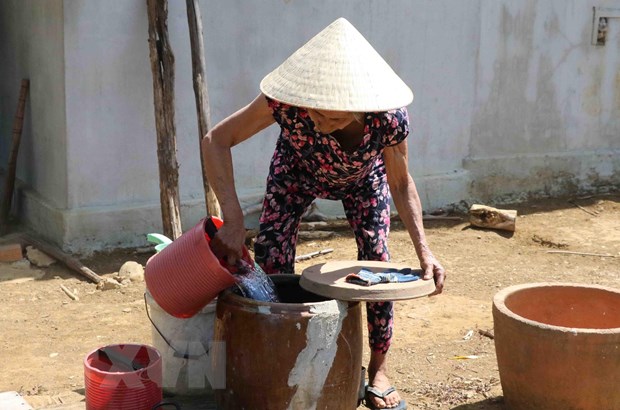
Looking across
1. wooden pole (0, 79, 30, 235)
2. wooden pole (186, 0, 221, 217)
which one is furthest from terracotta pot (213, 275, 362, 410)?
wooden pole (0, 79, 30, 235)

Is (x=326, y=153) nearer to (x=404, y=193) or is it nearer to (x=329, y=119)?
(x=329, y=119)

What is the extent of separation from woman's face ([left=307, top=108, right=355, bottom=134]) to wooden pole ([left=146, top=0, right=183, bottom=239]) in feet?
8.50

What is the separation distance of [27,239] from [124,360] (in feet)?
10.2

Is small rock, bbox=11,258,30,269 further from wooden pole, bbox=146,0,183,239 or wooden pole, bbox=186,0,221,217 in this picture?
wooden pole, bbox=186,0,221,217

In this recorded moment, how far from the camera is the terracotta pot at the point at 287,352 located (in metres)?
3.31

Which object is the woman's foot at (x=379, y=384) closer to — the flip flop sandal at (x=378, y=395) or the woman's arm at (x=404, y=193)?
the flip flop sandal at (x=378, y=395)

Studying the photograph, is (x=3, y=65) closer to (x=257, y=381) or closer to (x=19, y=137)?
(x=19, y=137)

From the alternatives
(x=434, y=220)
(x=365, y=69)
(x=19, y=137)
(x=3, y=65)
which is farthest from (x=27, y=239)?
(x=365, y=69)

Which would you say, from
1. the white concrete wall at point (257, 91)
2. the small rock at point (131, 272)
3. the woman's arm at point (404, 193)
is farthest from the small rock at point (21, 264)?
the woman's arm at point (404, 193)

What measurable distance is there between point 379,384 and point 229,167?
1.18m

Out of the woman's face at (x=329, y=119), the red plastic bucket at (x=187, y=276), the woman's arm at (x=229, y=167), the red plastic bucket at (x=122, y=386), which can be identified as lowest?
the red plastic bucket at (x=122, y=386)

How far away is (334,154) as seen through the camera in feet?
11.7

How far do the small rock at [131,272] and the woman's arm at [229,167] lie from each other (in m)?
2.39

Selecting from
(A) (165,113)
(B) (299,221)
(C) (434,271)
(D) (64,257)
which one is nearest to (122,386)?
(B) (299,221)
